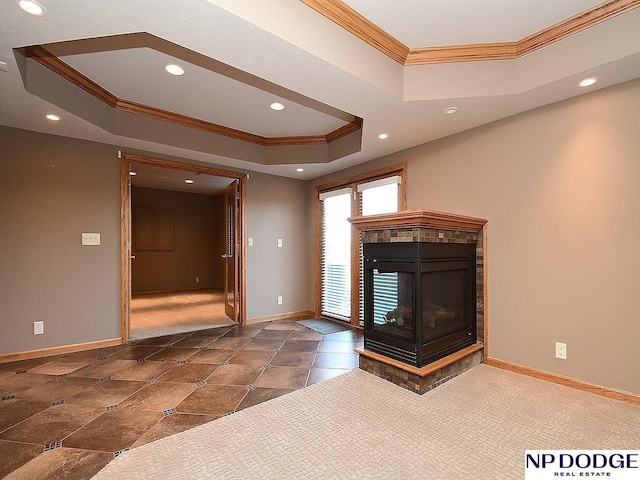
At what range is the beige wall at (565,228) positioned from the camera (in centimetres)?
214

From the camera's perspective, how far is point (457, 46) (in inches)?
91.4

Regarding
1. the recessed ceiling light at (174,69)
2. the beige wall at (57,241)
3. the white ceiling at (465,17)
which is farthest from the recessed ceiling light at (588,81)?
the beige wall at (57,241)

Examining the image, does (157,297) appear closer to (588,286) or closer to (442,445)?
(442,445)

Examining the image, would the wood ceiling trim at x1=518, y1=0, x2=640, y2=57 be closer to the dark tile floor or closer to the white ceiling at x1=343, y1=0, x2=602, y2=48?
the white ceiling at x1=343, y1=0, x2=602, y2=48

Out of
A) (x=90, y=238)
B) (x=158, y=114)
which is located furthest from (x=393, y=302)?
(x=90, y=238)

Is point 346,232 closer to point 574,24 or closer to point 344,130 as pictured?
point 344,130

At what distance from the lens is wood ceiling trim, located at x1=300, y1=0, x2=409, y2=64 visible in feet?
6.15

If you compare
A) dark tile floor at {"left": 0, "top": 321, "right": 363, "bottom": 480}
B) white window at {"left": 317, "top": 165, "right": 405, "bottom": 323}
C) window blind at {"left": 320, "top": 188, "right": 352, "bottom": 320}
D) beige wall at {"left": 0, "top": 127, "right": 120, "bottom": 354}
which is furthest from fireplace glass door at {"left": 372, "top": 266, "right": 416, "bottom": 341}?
beige wall at {"left": 0, "top": 127, "right": 120, "bottom": 354}

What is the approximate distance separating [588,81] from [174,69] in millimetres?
3144

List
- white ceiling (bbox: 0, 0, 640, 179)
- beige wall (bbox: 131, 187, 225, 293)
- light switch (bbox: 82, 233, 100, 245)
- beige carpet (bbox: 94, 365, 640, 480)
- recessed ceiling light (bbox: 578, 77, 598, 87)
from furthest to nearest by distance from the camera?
beige wall (bbox: 131, 187, 225, 293)
light switch (bbox: 82, 233, 100, 245)
recessed ceiling light (bbox: 578, 77, 598, 87)
white ceiling (bbox: 0, 0, 640, 179)
beige carpet (bbox: 94, 365, 640, 480)

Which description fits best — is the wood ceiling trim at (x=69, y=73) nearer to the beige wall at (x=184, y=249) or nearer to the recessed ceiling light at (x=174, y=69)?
the recessed ceiling light at (x=174, y=69)

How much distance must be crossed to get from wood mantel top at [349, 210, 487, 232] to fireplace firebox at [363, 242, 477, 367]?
0.50ft

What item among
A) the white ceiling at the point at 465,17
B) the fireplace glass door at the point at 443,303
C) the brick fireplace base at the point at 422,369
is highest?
the white ceiling at the point at 465,17

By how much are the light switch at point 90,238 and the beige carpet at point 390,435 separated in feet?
8.50
